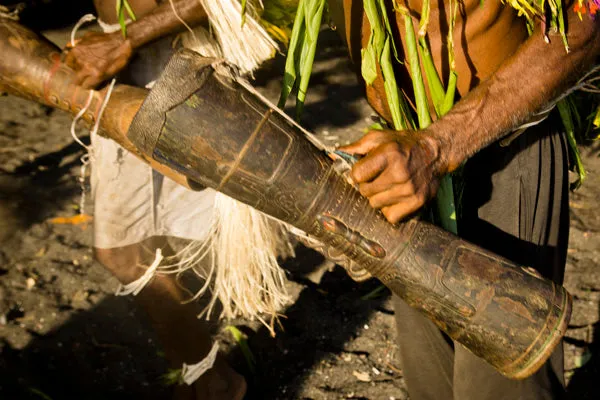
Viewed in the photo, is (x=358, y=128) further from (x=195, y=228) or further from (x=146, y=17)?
(x=146, y=17)

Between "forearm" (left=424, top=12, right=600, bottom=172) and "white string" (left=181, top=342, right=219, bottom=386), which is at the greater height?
"forearm" (left=424, top=12, right=600, bottom=172)

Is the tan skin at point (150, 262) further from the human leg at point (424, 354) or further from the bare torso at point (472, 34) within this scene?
the human leg at point (424, 354)

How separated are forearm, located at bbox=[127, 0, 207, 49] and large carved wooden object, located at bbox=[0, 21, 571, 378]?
65 centimetres

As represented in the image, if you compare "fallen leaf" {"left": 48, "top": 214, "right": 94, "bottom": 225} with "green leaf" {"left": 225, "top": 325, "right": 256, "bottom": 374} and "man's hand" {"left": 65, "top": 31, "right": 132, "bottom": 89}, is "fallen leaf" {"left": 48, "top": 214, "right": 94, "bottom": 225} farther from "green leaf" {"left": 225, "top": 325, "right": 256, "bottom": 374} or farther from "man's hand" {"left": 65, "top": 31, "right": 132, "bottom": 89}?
"man's hand" {"left": 65, "top": 31, "right": 132, "bottom": 89}

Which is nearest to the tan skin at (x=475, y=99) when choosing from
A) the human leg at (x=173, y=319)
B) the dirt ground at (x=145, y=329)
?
the human leg at (x=173, y=319)

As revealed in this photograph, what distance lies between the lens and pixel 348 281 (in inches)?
128

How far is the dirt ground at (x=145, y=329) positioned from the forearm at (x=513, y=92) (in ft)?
5.35

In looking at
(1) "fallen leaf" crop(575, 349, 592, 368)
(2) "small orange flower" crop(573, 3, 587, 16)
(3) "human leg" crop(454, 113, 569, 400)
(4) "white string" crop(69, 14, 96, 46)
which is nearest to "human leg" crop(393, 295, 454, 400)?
(3) "human leg" crop(454, 113, 569, 400)

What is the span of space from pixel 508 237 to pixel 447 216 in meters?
0.21

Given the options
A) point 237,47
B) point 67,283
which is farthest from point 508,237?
point 67,283

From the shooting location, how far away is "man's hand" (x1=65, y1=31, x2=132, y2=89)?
5.96ft

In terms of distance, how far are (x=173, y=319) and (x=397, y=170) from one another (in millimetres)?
1523

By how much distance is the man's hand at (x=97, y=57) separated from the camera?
1.82 m

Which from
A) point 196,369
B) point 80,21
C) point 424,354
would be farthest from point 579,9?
point 196,369
